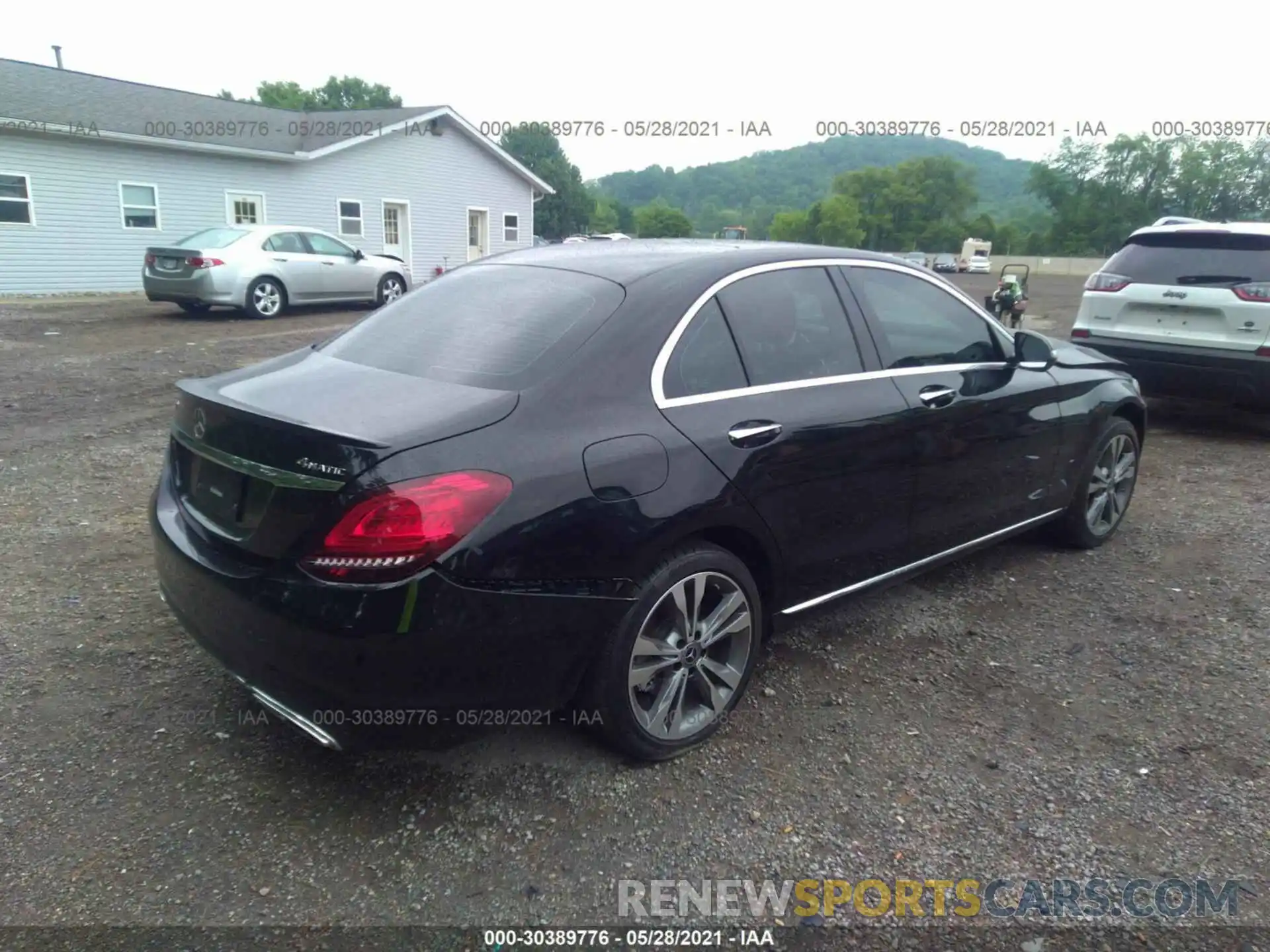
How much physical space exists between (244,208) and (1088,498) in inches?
837

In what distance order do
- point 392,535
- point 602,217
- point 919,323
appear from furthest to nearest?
point 602,217, point 919,323, point 392,535

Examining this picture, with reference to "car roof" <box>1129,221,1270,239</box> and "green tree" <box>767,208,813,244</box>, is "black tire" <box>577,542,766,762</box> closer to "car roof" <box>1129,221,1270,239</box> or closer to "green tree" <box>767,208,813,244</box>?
"car roof" <box>1129,221,1270,239</box>

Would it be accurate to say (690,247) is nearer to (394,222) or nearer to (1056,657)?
(1056,657)

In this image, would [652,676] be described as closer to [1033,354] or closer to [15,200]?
[1033,354]

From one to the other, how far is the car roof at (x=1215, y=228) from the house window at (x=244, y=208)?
1938cm

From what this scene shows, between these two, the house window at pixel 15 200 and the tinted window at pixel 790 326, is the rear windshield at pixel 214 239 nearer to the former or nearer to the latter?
the house window at pixel 15 200

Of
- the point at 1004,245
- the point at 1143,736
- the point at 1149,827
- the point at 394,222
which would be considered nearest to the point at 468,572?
the point at 1149,827

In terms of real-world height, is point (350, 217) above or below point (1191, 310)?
above

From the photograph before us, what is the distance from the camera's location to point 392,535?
2.34 meters

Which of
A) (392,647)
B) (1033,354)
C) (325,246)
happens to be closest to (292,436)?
(392,647)

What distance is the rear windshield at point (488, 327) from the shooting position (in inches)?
111

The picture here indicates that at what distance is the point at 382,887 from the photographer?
2391 mm

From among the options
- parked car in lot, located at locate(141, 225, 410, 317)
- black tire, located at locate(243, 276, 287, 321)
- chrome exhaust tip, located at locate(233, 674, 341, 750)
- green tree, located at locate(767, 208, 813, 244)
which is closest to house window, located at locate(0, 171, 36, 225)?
parked car in lot, located at locate(141, 225, 410, 317)

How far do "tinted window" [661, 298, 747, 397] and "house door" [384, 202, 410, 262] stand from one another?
23.4 meters
